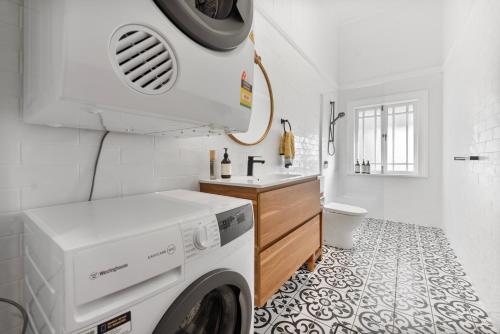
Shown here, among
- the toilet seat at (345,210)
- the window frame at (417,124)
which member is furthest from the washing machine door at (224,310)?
the window frame at (417,124)

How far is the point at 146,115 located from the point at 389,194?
3.83 meters

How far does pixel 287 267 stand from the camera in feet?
5.09

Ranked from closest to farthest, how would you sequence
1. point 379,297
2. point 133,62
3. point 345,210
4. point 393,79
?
point 133,62
point 379,297
point 345,210
point 393,79

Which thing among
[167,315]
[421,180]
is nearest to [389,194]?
[421,180]

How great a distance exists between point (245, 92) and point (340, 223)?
1.98 meters

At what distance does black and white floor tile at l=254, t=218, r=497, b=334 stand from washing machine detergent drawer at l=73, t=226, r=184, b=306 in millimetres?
1032

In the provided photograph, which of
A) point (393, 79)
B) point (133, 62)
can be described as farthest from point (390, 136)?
point (133, 62)

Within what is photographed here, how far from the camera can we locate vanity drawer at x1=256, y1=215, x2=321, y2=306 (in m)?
1.29

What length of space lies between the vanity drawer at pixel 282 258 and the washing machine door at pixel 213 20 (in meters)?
1.06

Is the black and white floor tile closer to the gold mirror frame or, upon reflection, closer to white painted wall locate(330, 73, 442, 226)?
white painted wall locate(330, 73, 442, 226)

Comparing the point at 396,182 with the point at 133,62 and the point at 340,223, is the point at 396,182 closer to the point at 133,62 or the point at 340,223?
the point at 340,223

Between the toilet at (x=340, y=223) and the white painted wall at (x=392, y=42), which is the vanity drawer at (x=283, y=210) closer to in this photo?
the toilet at (x=340, y=223)

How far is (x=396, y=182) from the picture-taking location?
3.50m

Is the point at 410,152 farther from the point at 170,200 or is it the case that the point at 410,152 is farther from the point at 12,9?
the point at 12,9
